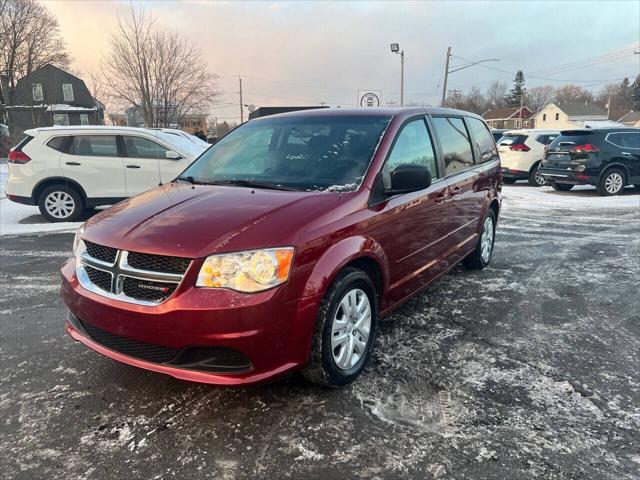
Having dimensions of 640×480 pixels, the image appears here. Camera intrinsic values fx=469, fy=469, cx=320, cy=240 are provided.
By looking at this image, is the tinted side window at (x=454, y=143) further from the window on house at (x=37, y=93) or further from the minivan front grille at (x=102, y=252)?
the window on house at (x=37, y=93)

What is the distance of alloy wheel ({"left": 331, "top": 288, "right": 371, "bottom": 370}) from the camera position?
2.83 metres

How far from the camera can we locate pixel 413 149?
373 cm

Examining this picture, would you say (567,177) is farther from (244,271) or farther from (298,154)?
(244,271)

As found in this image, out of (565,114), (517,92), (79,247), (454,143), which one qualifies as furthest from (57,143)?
(517,92)

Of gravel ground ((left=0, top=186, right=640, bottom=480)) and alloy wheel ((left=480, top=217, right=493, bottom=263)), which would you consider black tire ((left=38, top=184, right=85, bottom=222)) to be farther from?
alloy wheel ((left=480, top=217, right=493, bottom=263))

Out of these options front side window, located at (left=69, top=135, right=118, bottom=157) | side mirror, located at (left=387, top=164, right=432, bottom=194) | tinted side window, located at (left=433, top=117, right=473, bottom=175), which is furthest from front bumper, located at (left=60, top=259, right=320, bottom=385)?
front side window, located at (left=69, top=135, right=118, bottom=157)

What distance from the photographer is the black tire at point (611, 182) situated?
11.7 metres

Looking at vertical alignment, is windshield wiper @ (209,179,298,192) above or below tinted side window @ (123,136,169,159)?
below

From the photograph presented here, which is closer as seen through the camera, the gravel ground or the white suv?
the gravel ground

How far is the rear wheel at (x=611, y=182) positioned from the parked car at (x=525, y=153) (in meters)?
2.16

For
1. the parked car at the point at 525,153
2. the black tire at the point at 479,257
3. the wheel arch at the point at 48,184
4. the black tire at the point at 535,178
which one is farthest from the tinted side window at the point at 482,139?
the black tire at the point at 535,178

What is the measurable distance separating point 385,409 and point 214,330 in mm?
1122

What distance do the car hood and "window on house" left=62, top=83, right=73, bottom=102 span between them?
61.0 metres

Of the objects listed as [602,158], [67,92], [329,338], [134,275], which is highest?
[67,92]
